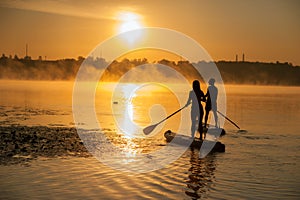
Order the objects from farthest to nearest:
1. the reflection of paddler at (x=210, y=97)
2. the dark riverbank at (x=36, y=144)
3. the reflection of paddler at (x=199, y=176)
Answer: the reflection of paddler at (x=210, y=97)
the dark riverbank at (x=36, y=144)
the reflection of paddler at (x=199, y=176)

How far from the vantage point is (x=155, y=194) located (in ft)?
32.3

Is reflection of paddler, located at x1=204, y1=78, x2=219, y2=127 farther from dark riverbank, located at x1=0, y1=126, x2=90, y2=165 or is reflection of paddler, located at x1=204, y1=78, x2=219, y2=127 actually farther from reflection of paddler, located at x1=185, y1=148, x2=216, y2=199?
dark riverbank, located at x1=0, y1=126, x2=90, y2=165

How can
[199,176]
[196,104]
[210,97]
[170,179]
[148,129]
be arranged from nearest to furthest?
[170,179], [199,176], [196,104], [210,97], [148,129]

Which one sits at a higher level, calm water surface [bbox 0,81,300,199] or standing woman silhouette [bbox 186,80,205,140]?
standing woman silhouette [bbox 186,80,205,140]

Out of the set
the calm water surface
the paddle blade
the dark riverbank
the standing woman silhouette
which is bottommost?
the calm water surface

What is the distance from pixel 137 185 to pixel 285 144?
10.3 m

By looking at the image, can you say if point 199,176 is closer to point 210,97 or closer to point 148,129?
point 210,97

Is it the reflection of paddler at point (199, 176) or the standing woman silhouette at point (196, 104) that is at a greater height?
the standing woman silhouette at point (196, 104)

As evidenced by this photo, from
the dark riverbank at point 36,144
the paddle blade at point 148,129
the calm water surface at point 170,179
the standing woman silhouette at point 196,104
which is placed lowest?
the calm water surface at point 170,179

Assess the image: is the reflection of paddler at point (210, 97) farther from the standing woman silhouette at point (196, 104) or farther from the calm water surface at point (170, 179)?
the calm water surface at point (170, 179)

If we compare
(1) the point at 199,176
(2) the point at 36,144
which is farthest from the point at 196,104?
(2) the point at 36,144

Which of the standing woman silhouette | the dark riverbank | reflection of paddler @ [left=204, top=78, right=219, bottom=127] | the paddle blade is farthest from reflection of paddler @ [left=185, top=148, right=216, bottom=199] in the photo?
the paddle blade

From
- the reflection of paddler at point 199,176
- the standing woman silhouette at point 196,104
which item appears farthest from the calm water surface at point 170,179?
the standing woman silhouette at point 196,104

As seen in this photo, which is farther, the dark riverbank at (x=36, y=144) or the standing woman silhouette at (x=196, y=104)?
the standing woman silhouette at (x=196, y=104)
